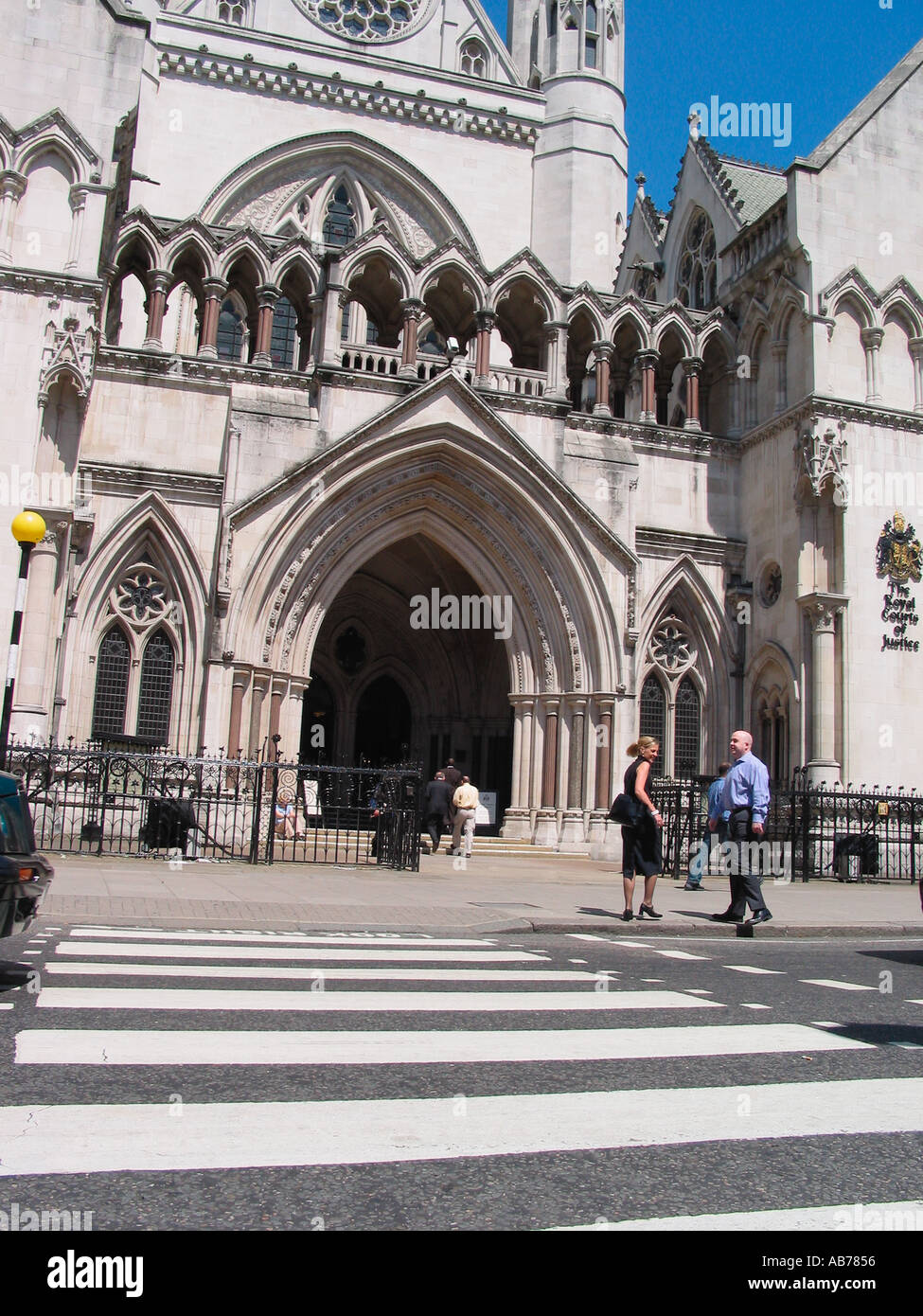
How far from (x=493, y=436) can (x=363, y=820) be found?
8.75m

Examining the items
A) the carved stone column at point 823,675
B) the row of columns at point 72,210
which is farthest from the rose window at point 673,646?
the row of columns at point 72,210

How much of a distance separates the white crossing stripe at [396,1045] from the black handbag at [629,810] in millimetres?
5342

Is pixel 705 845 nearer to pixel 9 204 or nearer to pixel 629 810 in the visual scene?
pixel 629 810

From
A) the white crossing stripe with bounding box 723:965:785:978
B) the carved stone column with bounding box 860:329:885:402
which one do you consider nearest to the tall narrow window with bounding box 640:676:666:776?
the carved stone column with bounding box 860:329:885:402

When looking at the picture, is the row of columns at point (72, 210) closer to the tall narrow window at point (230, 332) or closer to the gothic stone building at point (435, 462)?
the gothic stone building at point (435, 462)

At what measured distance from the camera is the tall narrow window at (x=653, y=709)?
24703 mm

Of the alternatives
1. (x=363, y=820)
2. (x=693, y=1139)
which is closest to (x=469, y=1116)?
(x=693, y=1139)

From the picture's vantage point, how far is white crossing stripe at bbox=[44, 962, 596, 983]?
22.2 feet

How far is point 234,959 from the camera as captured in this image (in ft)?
25.3

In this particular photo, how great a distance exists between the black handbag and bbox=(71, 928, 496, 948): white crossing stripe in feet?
7.61

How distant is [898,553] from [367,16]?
22.0 metres

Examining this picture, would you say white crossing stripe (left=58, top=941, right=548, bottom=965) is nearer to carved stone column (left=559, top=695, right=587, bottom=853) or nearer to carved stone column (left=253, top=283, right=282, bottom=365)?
carved stone column (left=559, top=695, right=587, bottom=853)

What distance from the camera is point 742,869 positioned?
11062mm

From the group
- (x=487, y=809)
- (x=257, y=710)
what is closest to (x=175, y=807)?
(x=257, y=710)
